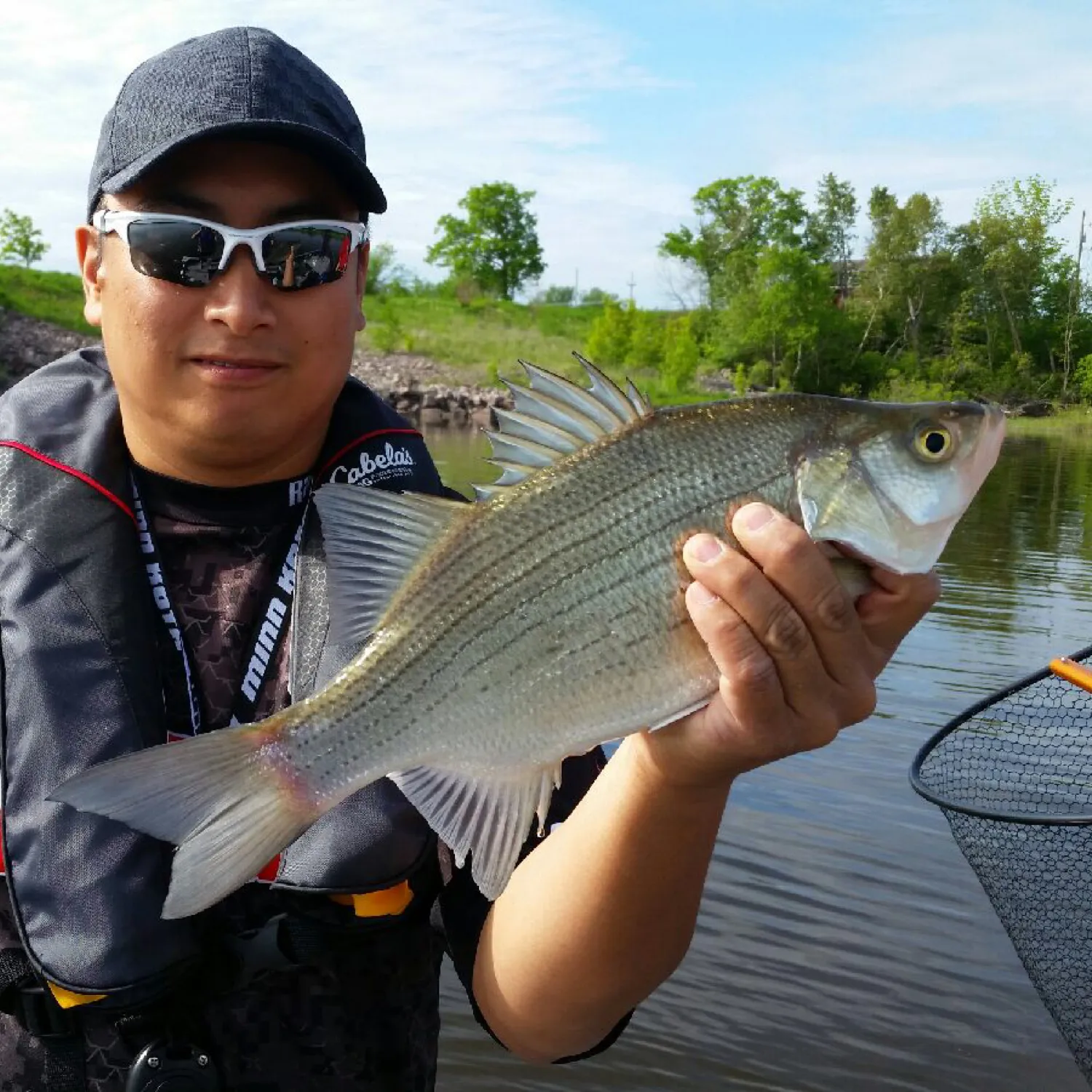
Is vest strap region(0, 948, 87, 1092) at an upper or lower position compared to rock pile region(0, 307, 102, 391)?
lower

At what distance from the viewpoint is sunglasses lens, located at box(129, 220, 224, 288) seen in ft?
7.80

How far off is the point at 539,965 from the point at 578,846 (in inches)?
11.9

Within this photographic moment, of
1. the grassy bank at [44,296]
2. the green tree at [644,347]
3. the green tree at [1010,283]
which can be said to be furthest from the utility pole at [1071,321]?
the grassy bank at [44,296]

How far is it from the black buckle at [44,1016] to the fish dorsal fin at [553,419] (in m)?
1.41

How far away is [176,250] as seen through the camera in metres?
2.38

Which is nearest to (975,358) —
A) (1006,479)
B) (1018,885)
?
(1006,479)

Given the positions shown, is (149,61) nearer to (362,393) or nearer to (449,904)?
(362,393)

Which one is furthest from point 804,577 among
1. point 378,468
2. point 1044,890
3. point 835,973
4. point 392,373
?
point 392,373

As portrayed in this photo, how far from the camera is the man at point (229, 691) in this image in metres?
2.34

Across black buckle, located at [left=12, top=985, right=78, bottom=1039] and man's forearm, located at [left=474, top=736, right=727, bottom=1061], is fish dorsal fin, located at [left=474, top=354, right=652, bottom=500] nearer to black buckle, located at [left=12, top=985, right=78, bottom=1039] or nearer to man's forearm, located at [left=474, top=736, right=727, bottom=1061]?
man's forearm, located at [left=474, top=736, right=727, bottom=1061]

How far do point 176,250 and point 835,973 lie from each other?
5.49 meters

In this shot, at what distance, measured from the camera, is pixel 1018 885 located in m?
4.35

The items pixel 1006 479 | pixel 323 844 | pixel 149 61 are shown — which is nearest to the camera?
pixel 323 844

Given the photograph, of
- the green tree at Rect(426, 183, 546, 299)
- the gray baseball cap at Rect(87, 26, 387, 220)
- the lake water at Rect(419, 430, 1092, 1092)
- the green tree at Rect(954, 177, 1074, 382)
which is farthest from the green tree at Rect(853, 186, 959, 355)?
the gray baseball cap at Rect(87, 26, 387, 220)
